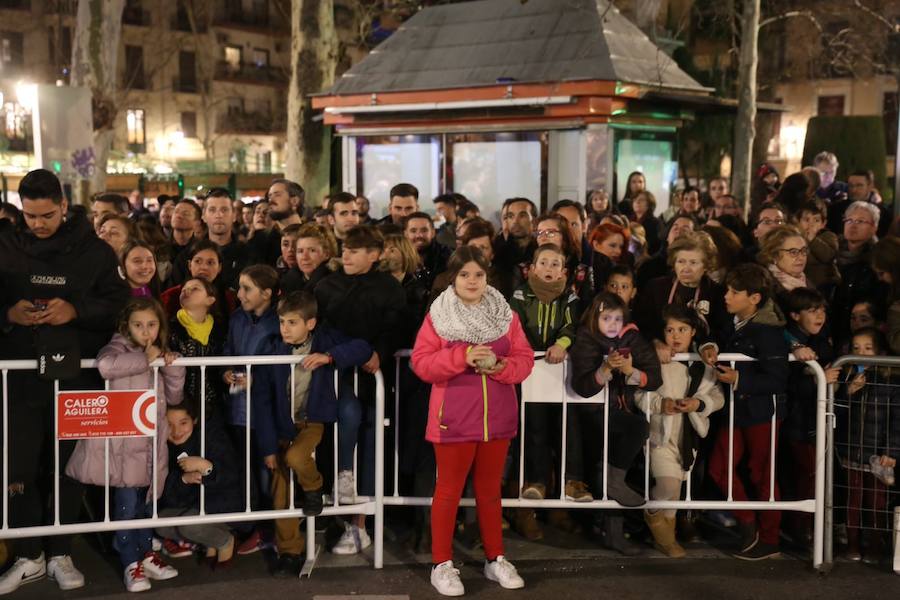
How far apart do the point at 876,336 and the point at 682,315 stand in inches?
44.9

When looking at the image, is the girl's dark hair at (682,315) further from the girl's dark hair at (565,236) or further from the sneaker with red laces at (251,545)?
the sneaker with red laces at (251,545)

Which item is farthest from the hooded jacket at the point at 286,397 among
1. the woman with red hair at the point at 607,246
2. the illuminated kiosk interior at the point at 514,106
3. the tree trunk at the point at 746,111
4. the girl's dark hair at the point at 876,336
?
the tree trunk at the point at 746,111

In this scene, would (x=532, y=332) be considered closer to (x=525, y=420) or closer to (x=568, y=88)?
(x=525, y=420)

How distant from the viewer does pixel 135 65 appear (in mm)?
55062

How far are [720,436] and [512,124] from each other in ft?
31.1

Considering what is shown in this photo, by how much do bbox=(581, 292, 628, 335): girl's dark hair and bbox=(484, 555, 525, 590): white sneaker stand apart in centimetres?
141

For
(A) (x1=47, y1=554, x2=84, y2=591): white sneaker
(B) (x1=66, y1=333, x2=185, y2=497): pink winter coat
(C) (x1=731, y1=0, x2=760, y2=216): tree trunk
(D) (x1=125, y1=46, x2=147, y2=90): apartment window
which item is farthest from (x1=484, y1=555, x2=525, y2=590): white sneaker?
(D) (x1=125, y1=46, x2=147, y2=90): apartment window

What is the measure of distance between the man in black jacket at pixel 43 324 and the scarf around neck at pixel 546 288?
2.36 metres

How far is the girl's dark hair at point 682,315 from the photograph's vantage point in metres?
6.18

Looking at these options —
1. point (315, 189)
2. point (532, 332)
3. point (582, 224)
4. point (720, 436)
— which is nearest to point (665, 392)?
point (720, 436)

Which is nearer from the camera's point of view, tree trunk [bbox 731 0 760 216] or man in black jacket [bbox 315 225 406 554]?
man in black jacket [bbox 315 225 406 554]

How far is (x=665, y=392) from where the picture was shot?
6180 mm

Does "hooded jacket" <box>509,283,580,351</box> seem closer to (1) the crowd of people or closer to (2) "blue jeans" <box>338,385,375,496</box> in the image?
(1) the crowd of people

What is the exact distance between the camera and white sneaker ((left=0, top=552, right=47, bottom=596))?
5689mm
